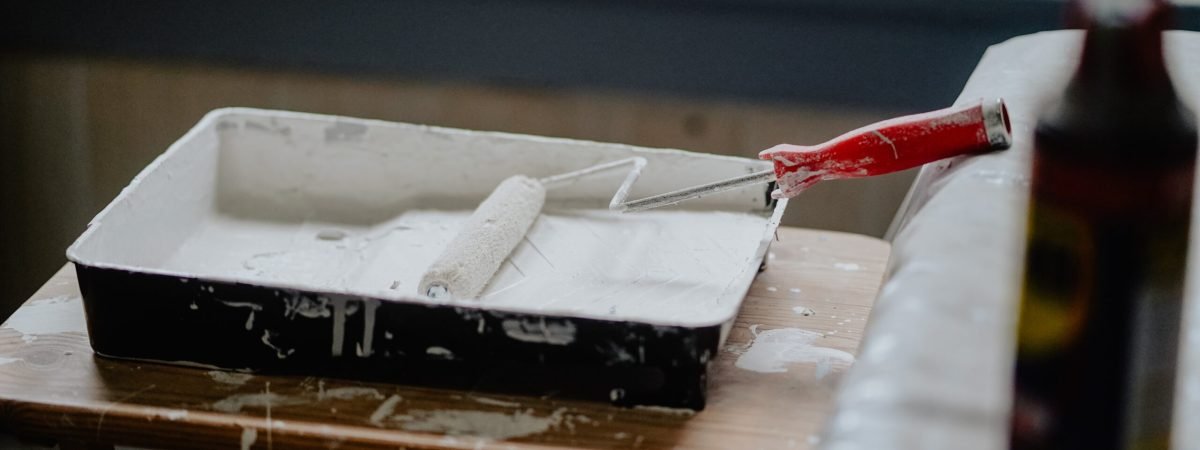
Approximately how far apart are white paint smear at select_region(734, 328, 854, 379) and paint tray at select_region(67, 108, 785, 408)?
0.05m

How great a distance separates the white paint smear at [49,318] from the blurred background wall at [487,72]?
662 millimetres

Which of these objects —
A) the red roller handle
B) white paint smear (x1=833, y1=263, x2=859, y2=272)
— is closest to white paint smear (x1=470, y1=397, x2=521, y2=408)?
the red roller handle

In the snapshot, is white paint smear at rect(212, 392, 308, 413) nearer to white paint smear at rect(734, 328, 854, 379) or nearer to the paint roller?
the paint roller

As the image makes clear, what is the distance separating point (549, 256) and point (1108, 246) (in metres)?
0.64

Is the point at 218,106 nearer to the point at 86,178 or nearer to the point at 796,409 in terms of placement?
the point at 86,178

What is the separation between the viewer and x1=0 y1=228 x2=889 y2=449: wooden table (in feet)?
2.82

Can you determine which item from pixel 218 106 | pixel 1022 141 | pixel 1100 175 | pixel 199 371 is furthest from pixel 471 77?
pixel 1100 175

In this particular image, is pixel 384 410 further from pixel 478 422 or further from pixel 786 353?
pixel 786 353

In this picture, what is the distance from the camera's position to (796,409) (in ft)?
2.95

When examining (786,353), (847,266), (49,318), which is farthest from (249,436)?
(847,266)

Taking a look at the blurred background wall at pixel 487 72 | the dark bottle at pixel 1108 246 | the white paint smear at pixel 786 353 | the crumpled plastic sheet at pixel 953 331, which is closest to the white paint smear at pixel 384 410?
the white paint smear at pixel 786 353

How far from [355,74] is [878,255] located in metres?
0.77

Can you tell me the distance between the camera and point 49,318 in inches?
39.9

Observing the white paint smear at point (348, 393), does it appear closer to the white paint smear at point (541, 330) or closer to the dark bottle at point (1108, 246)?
the white paint smear at point (541, 330)
